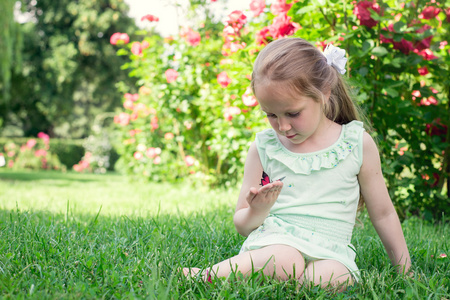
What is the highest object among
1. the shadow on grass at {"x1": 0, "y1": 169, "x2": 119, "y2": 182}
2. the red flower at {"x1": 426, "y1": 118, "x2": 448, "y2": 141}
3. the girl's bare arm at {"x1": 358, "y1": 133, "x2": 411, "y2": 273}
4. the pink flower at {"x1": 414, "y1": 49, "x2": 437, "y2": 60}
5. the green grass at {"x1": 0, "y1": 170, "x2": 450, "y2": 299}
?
the pink flower at {"x1": 414, "y1": 49, "x2": 437, "y2": 60}

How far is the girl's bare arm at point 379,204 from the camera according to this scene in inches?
61.9

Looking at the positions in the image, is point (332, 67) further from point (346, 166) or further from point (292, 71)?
point (346, 166)

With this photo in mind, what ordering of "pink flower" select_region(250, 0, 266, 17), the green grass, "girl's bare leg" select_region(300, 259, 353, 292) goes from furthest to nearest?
1. "pink flower" select_region(250, 0, 266, 17)
2. "girl's bare leg" select_region(300, 259, 353, 292)
3. the green grass

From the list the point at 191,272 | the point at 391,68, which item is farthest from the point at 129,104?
the point at 191,272

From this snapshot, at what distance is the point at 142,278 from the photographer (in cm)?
127

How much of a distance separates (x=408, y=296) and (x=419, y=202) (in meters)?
1.77

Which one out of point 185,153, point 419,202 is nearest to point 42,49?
point 185,153

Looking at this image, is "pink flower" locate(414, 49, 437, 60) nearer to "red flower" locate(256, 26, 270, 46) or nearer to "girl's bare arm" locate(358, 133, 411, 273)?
"red flower" locate(256, 26, 270, 46)

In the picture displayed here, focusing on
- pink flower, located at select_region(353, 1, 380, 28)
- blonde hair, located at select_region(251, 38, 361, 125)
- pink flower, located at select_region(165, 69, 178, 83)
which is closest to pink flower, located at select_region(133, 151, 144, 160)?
pink flower, located at select_region(165, 69, 178, 83)

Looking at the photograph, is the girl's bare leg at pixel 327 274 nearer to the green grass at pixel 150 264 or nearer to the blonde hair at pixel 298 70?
the green grass at pixel 150 264

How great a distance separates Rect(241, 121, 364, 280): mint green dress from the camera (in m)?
1.52

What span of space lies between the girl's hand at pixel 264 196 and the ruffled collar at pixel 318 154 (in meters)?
0.23

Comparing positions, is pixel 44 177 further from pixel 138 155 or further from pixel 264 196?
pixel 264 196

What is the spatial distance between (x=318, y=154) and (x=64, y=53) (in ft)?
57.3
